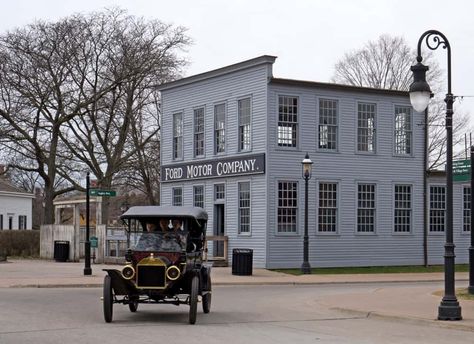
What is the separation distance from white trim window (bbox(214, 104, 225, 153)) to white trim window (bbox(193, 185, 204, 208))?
87.1 inches

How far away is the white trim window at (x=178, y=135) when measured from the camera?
40.9 meters

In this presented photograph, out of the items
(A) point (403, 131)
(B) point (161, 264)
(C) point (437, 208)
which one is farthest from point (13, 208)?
(B) point (161, 264)

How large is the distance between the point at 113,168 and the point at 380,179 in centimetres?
2178

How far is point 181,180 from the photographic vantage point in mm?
40562

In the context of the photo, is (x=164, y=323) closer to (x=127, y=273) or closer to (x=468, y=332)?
(x=127, y=273)

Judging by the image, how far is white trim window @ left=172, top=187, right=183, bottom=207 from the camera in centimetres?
4091

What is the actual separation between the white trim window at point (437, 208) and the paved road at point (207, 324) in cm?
1882

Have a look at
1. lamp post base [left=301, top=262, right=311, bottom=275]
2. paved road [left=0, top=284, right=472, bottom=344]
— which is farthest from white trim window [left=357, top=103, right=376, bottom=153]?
paved road [left=0, top=284, right=472, bottom=344]

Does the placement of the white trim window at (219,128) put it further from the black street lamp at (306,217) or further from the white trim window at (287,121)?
the black street lamp at (306,217)

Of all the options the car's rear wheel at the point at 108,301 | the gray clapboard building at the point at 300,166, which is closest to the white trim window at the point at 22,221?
the gray clapboard building at the point at 300,166

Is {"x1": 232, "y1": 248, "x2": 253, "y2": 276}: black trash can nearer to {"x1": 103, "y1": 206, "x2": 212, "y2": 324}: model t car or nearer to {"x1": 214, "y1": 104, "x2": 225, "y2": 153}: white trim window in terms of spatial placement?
{"x1": 214, "y1": 104, "x2": 225, "y2": 153}: white trim window

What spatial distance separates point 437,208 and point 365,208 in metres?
4.51

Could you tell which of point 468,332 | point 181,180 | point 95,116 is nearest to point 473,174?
point 468,332

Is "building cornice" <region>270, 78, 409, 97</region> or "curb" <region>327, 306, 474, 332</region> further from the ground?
"building cornice" <region>270, 78, 409, 97</region>
